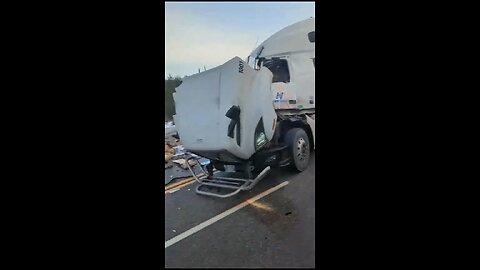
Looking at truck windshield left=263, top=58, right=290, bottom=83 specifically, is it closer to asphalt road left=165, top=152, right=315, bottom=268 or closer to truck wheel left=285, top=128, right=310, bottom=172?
A: truck wheel left=285, top=128, right=310, bottom=172

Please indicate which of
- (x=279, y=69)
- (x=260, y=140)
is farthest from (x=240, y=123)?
(x=279, y=69)

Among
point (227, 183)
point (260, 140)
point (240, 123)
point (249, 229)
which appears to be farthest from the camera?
point (227, 183)

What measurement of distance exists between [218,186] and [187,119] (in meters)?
0.75

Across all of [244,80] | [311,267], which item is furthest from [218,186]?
[311,267]

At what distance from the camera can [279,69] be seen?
4141 mm

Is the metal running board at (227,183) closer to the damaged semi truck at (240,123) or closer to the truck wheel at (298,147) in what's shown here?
the damaged semi truck at (240,123)

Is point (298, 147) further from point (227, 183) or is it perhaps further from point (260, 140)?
point (227, 183)

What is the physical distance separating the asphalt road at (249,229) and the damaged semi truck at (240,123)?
8.0 inches

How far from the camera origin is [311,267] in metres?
1.21

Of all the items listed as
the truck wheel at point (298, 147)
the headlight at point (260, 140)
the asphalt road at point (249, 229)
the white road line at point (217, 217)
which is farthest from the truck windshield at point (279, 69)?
the white road line at point (217, 217)

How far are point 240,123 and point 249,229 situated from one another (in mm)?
1014

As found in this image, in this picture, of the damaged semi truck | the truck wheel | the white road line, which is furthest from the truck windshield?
the white road line
